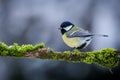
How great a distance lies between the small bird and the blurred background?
2367mm

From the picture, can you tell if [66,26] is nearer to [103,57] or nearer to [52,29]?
[103,57]

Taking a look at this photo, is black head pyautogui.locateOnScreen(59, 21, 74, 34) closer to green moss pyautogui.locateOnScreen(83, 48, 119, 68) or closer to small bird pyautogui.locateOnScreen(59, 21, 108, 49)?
small bird pyautogui.locateOnScreen(59, 21, 108, 49)

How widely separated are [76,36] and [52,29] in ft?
11.2

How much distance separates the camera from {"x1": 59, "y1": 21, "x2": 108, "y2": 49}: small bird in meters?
3.65

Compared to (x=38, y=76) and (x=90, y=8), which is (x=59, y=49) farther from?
(x=90, y=8)

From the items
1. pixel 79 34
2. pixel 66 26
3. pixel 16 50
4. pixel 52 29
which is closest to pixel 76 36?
pixel 79 34

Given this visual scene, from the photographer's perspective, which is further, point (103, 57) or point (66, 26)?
point (66, 26)

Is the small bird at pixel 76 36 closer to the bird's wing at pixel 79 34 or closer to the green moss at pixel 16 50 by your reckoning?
the bird's wing at pixel 79 34

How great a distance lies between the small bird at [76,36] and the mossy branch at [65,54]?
354 millimetres

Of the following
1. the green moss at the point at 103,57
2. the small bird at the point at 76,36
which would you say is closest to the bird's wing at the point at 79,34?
the small bird at the point at 76,36

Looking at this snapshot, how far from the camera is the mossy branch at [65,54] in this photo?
3217 millimetres

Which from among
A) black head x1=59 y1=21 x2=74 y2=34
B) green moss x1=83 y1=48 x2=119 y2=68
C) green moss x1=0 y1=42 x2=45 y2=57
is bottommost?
green moss x1=83 y1=48 x2=119 y2=68

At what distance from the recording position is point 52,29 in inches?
281

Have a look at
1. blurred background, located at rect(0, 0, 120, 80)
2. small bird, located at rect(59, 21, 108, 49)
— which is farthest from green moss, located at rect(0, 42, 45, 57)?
blurred background, located at rect(0, 0, 120, 80)
